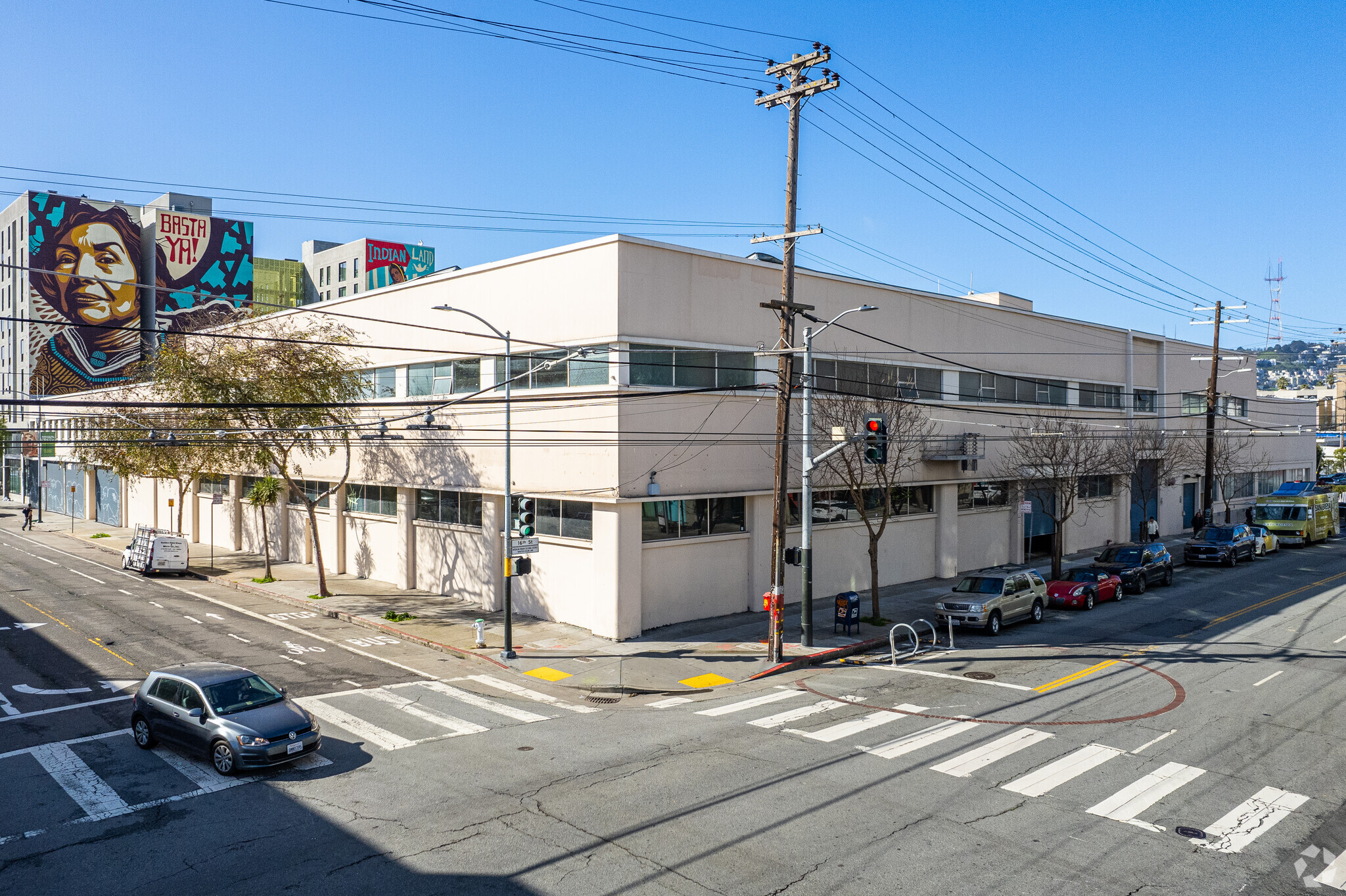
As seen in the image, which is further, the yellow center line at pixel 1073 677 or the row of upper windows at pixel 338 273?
the row of upper windows at pixel 338 273

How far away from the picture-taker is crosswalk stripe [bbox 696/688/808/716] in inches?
694

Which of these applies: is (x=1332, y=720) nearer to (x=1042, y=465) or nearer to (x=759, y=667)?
(x=759, y=667)

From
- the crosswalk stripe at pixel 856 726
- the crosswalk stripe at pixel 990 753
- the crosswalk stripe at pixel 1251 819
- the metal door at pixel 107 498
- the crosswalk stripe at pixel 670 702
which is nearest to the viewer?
the crosswalk stripe at pixel 1251 819

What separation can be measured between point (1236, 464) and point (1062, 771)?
5016 cm

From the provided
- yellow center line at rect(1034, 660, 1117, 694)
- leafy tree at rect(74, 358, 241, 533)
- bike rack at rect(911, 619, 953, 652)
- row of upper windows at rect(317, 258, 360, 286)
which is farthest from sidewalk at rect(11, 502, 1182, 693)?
row of upper windows at rect(317, 258, 360, 286)

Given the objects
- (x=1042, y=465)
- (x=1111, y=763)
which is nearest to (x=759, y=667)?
(x=1111, y=763)

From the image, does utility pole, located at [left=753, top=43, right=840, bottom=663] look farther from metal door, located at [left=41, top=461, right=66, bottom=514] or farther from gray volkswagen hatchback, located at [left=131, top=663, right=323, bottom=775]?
metal door, located at [left=41, top=461, right=66, bottom=514]

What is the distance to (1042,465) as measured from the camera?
3581cm

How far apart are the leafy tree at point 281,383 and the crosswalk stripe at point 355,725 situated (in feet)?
42.7

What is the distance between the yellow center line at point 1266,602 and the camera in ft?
86.9

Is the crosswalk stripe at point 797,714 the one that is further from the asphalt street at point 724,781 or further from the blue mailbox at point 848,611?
the blue mailbox at point 848,611

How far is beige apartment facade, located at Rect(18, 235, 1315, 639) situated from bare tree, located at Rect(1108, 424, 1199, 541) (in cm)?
310

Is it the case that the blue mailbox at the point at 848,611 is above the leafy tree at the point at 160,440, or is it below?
below

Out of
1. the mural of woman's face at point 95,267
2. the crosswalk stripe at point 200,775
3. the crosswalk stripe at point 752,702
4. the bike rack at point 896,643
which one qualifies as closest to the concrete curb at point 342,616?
the crosswalk stripe at point 752,702
